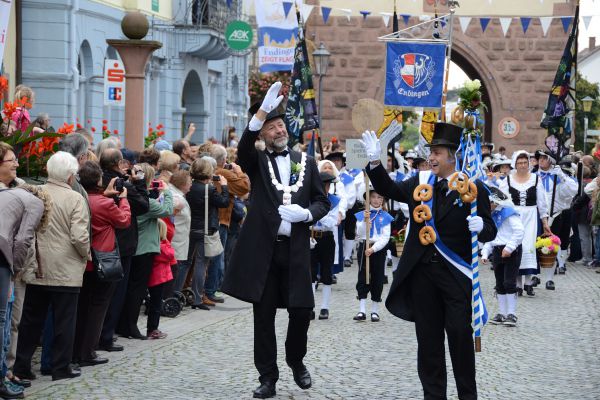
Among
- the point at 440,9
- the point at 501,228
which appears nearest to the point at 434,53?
the point at 501,228

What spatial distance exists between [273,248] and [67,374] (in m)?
1.94

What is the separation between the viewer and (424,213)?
817cm

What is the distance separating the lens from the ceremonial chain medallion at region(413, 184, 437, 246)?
8102 millimetres

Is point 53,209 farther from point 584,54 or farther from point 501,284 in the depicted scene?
point 584,54

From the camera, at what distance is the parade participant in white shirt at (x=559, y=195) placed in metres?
19.8

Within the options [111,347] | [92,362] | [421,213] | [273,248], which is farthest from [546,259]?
[421,213]

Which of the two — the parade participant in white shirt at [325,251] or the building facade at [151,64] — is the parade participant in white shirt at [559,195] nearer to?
the parade participant in white shirt at [325,251]

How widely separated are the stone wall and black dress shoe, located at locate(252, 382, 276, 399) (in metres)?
27.3

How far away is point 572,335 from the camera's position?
1308 cm

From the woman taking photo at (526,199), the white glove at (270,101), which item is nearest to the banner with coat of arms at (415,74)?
the woman taking photo at (526,199)

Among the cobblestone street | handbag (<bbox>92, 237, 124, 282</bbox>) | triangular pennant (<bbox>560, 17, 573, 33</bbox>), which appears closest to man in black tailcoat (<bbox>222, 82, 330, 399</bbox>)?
the cobblestone street

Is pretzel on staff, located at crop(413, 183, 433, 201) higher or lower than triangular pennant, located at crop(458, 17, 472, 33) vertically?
lower

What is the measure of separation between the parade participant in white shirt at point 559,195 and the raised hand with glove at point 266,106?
11196mm

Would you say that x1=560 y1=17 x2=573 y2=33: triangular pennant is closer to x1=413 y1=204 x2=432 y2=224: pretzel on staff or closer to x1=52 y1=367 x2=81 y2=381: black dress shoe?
x1=52 y1=367 x2=81 y2=381: black dress shoe
